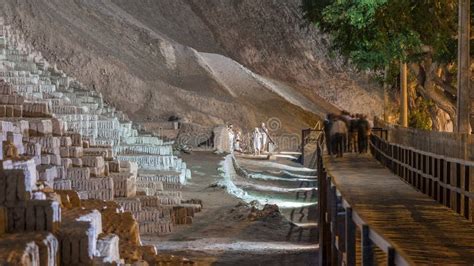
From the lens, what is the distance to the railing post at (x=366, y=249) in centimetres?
764

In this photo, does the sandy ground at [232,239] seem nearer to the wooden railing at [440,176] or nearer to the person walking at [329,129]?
the wooden railing at [440,176]

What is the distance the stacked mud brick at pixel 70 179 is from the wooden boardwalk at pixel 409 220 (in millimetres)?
3048

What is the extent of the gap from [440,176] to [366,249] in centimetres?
915

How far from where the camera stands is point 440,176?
16516 millimetres

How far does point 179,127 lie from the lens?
46.4 m

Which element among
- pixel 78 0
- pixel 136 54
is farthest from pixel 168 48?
pixel 78 0

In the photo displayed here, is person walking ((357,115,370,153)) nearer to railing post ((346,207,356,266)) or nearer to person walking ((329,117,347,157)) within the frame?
person walking ((329,117,347,157))

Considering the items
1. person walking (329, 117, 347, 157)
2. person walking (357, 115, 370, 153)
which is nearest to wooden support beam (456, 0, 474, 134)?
person walking (329, 117, 347, 157)

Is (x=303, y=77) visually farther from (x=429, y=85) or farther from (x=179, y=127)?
(x=429, y=85)

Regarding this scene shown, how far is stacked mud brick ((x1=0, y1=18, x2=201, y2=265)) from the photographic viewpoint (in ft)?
33.1

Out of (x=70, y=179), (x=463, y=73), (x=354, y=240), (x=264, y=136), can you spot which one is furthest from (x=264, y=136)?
(x=354, y=240)

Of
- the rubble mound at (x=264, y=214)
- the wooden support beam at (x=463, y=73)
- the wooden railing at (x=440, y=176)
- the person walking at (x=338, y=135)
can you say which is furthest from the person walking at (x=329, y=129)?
the wooden support beam at (x=463, y=73)

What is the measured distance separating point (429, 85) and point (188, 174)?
9.08 m

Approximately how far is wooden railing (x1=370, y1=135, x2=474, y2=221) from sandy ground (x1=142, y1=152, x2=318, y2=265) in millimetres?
2659
